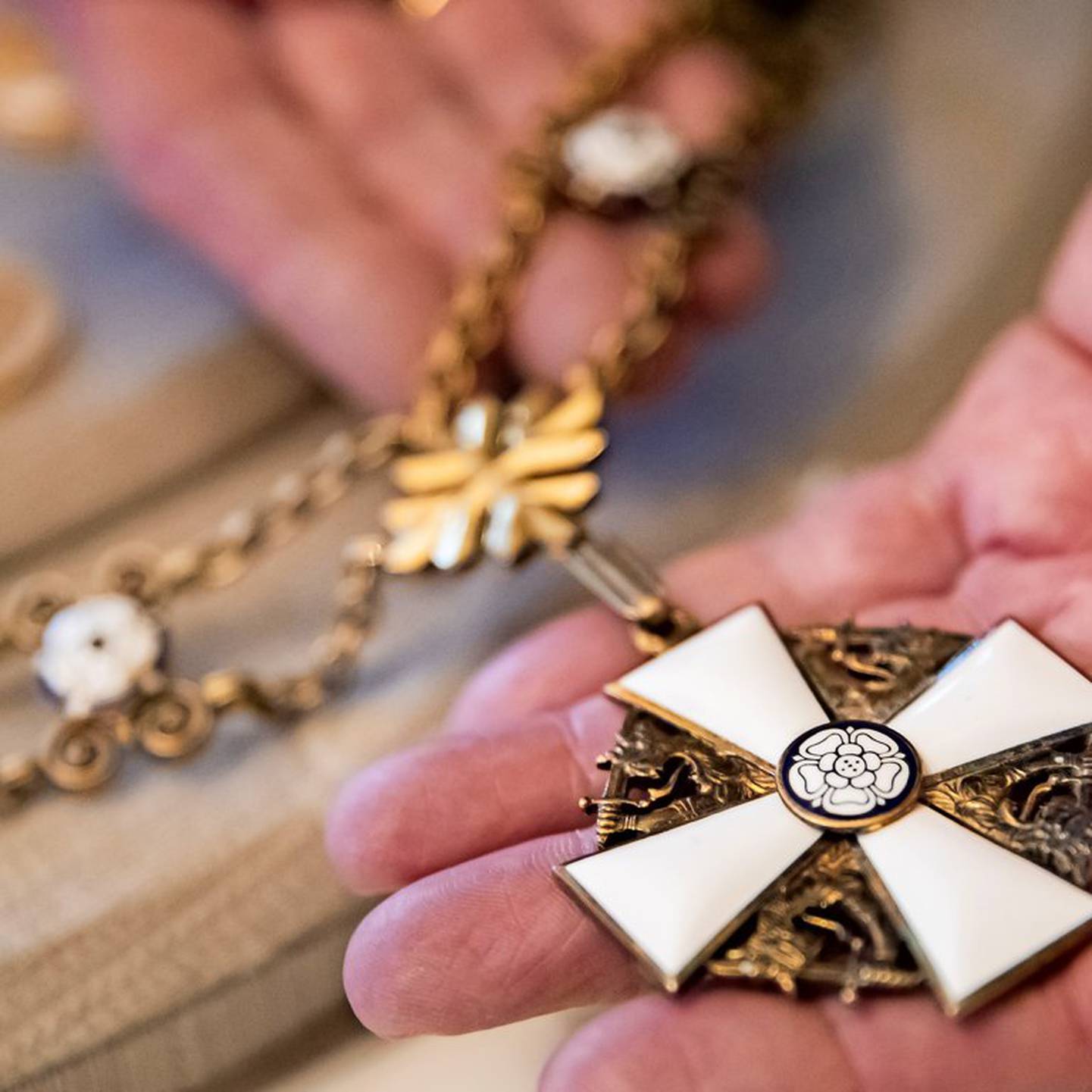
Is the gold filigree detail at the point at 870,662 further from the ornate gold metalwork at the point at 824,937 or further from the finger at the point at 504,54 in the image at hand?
the finger at the point at 504,54

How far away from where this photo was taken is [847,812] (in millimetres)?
758

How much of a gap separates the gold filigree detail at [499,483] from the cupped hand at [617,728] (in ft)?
0.39

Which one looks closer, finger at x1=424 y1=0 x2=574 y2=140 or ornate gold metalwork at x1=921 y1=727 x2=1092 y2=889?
ornate gold metalwork at x1=921 y1=727 x2=1092 y2=889

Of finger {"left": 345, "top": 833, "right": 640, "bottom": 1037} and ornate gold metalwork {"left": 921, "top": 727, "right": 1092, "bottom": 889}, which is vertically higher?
finger {"left": 345, "top": 833, "right": 640, "bottom": 1037}

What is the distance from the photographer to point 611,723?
2.82 ft

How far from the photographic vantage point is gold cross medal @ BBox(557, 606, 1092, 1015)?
27.3 inches

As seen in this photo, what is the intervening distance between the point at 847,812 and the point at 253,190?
884 millimetres

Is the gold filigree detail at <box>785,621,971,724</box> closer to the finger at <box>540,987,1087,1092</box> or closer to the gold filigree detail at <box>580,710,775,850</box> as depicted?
the gold filigree detail at <box>580,710,775,850</box>

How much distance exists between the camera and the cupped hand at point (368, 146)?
1252 millimetres

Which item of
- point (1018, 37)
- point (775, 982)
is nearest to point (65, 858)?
point (775, 982)

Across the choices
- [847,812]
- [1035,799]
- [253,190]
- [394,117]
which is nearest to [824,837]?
[847,812]

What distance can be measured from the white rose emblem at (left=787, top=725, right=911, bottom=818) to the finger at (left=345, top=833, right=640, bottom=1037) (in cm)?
15

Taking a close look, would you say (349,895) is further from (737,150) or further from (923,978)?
(737,150)

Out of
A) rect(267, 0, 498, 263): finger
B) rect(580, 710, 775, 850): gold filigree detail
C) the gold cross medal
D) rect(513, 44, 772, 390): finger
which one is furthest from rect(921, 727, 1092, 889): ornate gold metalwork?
rect(267, 0, 498, 263): finger
